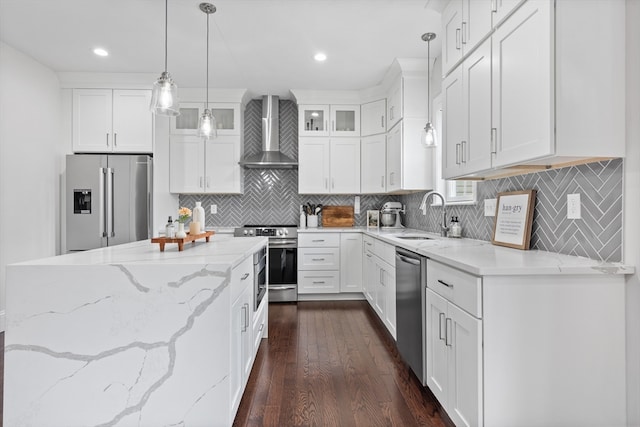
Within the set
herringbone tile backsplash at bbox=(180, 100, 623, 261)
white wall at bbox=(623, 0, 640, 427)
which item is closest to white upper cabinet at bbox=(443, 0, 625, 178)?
white wall at bbox=(623, 0, 640, 427)

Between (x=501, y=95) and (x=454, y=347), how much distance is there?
129 cm

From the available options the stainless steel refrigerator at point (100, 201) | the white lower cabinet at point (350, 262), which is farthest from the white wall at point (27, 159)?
the white lower cabinet at point (350, 262)

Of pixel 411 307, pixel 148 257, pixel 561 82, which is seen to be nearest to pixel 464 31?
pixel 561 82

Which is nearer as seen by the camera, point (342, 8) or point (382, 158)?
point (342, 8)

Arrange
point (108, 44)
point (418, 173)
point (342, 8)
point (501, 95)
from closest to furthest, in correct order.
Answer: point (501, 95) < point (342, 8) < point (108, 44) < point (418, 173)

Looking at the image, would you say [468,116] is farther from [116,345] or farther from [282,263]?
[282,263]

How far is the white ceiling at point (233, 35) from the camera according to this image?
2654 mm

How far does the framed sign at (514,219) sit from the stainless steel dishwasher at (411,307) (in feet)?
1.86

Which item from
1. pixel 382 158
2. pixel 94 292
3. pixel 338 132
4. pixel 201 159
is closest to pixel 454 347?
pixel 94 292

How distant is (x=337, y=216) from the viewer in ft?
15.8

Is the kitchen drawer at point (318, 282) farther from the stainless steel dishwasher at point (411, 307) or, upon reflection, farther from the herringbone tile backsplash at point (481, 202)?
the stainless steel dishwasher at point (411, 307)

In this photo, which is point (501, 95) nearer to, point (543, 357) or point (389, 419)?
point (543, 357)

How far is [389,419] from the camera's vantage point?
1.86 metres

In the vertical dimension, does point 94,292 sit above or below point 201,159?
below
